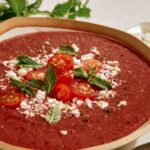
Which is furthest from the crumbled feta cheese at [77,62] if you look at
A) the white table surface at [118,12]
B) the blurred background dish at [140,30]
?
the white table surface at [118,12]

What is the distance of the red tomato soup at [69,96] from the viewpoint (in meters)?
1.26

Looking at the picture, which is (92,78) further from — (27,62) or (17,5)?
(17,5)

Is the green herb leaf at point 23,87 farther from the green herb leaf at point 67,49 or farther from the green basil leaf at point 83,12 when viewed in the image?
the green basil leaf at point 83,12

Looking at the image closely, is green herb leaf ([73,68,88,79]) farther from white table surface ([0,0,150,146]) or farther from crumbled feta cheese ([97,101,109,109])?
white table surface ([0,0,150,146])

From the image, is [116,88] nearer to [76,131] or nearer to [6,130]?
[76,131]

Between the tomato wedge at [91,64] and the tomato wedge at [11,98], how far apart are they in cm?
28

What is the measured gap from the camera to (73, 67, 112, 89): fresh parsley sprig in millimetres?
1432

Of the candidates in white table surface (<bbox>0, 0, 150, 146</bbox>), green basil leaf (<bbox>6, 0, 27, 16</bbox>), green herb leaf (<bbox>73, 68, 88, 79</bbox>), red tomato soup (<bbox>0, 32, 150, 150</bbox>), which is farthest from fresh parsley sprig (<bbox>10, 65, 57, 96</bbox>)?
white table surface (<bbox>0, 0, 150, 146</bbox>)

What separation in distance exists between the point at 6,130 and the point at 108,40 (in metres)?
0.71

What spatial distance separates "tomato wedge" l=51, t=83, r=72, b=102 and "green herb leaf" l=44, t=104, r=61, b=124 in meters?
0.05

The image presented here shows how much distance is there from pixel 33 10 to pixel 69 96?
34.4 inches

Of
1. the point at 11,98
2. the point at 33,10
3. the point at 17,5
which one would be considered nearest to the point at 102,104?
the point at 11,98

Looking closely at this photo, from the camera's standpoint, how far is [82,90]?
1.40 meters

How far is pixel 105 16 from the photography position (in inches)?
97.9
